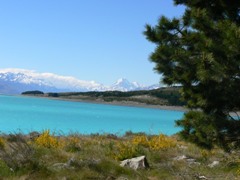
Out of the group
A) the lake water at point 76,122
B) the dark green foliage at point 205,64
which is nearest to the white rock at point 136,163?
the dark green foliage at point 205,64

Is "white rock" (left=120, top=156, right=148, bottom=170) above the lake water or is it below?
above

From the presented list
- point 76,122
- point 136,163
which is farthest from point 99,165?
point 76,122

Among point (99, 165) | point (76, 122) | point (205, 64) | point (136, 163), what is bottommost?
point (76, 122)

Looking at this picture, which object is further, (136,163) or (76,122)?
(76,122)

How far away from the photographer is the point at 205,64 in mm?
6645

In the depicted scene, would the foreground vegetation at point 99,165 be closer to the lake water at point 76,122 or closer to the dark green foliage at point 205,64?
the dark green foliage at point 205,64

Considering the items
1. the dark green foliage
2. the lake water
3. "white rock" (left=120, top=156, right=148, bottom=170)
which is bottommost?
the lake water

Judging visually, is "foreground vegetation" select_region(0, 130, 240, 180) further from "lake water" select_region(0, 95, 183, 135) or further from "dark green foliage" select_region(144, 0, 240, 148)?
"lake water" select_region(0, 95, 183, 135)

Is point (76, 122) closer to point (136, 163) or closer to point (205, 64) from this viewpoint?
point (136, 163)

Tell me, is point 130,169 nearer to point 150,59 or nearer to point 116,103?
point 150,59

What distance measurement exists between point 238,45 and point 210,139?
2.75m

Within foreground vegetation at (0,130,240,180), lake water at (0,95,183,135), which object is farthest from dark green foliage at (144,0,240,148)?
lake water at (0,95,183,135)

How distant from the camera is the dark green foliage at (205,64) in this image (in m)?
6.77

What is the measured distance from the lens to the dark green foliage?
6.77 m
